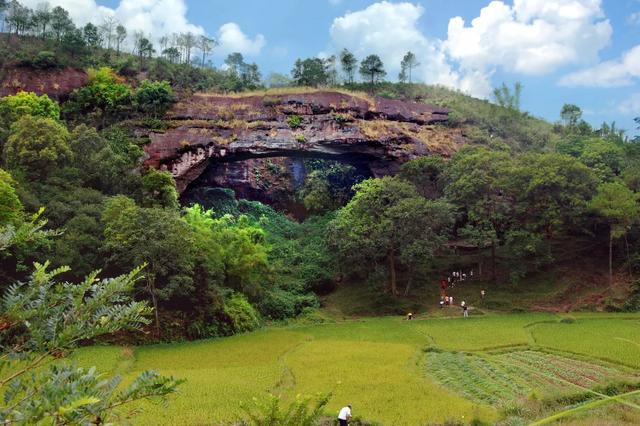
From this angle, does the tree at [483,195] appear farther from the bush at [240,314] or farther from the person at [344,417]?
the person at [344,417]

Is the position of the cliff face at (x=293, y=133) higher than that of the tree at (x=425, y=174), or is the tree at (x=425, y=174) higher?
the cliff face at (x=293, y=133)

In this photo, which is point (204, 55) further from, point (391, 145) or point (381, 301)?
point (381, 301)

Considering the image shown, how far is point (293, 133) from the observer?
1407 inches

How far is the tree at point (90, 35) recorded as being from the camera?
42062mm

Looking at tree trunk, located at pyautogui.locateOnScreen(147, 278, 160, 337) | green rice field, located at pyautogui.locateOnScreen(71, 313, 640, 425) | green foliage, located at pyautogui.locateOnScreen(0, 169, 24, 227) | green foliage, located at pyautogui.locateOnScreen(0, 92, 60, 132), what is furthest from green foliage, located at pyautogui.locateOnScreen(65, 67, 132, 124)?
green rice field, located at pyautogui.locateOnScreen(71, 313, 640, 425)

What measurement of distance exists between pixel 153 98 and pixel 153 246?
63.1ft

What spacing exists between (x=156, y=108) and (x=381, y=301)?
21595 millimetres

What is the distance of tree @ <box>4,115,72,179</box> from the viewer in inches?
922

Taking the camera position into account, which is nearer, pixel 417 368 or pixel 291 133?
pixel 417 368

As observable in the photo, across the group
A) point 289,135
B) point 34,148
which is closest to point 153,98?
point 289,135

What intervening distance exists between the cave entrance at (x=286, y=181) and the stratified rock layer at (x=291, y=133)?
1804 mm

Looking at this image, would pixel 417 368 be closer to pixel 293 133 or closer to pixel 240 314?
pixel 240 314

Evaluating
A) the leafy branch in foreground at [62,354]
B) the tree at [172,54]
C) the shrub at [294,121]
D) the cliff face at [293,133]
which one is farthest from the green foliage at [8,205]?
the tree at [172,54]

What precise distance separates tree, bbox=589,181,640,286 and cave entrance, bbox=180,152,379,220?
54.1 ft
